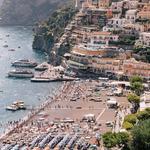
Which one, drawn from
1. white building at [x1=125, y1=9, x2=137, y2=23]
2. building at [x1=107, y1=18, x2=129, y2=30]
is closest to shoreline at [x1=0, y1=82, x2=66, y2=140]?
building at [x1=107, y1=18, x2=129, y2=30]

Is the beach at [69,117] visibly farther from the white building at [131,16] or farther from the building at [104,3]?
the building at [104,3]

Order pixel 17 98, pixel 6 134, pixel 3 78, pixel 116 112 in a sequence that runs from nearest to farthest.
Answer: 1. pixel 6 134
2. pixel 116 112
3. pixel 17 98
4. pixel 3 78

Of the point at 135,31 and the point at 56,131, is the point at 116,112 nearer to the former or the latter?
the point at 56,131

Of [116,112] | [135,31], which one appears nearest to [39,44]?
[135,31]

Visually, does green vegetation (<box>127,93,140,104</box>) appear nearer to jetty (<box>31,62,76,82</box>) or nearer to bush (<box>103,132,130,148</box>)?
bush (<box>103,132,130,148</box>)

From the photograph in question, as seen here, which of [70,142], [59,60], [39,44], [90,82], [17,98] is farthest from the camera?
[39,44]

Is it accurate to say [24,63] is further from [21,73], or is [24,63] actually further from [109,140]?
[109,140]
